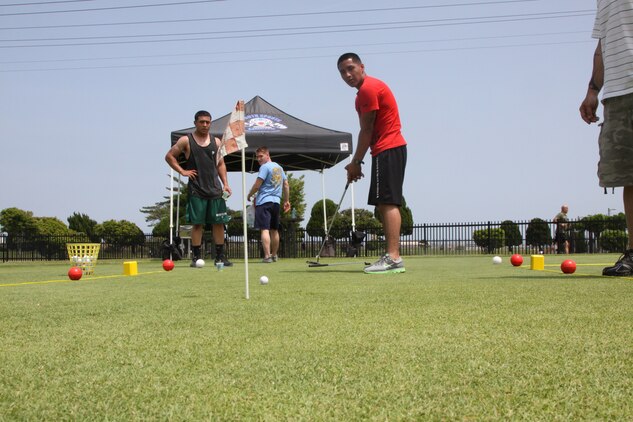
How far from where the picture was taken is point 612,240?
20844 mm

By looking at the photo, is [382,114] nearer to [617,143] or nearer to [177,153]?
[617,143]

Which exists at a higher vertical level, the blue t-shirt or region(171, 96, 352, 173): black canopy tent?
region(171, 96, 352, 173): black canopy tent

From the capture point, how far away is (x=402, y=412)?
1.14m

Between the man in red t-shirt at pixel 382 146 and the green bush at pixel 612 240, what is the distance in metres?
18.2

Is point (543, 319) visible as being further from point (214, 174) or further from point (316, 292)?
point (214, 174)

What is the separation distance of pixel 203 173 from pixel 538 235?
1663 centimetres

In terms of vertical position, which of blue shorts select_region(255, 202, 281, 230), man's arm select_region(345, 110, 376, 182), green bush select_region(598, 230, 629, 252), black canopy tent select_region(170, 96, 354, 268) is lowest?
green bush select_region(598, 230, 629, 252)

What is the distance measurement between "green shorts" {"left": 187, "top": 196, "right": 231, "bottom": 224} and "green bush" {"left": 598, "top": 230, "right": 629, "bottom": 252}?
17556 millimetres

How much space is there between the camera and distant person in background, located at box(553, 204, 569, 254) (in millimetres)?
19203

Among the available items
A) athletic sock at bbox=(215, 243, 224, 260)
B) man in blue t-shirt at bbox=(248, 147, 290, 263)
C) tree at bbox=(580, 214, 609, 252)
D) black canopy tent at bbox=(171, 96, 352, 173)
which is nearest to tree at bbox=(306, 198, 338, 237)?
tree at bbox=(580, 214, 609, 252)

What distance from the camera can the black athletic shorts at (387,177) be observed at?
5.34 m

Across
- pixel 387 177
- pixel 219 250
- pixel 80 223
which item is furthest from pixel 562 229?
pixel 80 223

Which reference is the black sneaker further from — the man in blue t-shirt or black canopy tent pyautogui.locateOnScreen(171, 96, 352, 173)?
black canopy tent pyautogui.locateOnScreen(171, 96, 352, 173)

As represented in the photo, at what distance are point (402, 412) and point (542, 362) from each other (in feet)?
2.04
